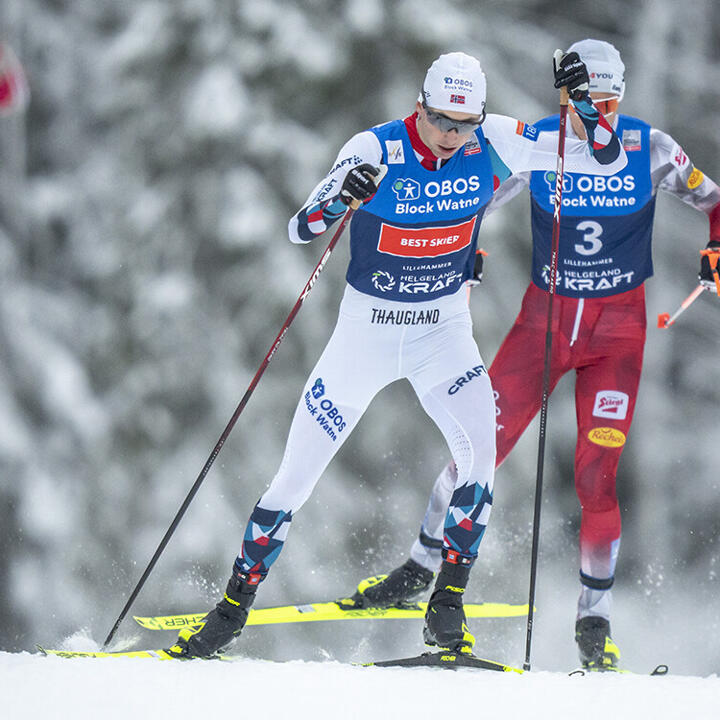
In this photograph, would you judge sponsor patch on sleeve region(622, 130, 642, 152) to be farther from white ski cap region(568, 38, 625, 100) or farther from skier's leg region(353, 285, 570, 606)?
skier's leg region(353, 285, 570, 606)

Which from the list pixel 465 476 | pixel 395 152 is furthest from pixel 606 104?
pixel 465 476

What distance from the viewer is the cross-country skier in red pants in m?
4.26

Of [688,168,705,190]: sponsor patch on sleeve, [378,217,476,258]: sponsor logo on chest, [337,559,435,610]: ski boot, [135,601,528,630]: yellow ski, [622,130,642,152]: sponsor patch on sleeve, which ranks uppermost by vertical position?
[622,130,642,152]: sponsor patch on sleeve

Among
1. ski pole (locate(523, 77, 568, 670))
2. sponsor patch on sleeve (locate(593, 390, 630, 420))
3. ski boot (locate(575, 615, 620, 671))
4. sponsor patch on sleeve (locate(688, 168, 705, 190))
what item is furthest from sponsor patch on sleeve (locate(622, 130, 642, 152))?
ski boot (locate(575, 615, 620, 671))

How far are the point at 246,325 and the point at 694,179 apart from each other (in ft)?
14.8

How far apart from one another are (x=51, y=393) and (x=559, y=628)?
14.6 ft

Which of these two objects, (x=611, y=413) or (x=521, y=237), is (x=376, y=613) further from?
(x=521, y=237)

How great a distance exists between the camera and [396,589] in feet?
15.0

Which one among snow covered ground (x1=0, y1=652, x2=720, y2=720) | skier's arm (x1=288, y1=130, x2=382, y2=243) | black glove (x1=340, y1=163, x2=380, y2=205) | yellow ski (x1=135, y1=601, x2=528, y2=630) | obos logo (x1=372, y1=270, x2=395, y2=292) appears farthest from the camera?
yellow ski (x1=135, y1=601, x2=528, y2=630)

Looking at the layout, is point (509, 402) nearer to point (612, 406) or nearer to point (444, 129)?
point (612, 406)

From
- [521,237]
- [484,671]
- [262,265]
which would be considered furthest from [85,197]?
[484,671]

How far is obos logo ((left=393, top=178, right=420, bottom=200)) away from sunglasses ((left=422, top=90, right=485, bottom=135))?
0.74 feet

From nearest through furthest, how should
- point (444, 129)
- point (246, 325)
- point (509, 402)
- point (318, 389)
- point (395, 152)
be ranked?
point (444, 129), point (395, 152), point (318, 389), point (509, 402), point (246, 325)

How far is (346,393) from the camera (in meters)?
3.77
